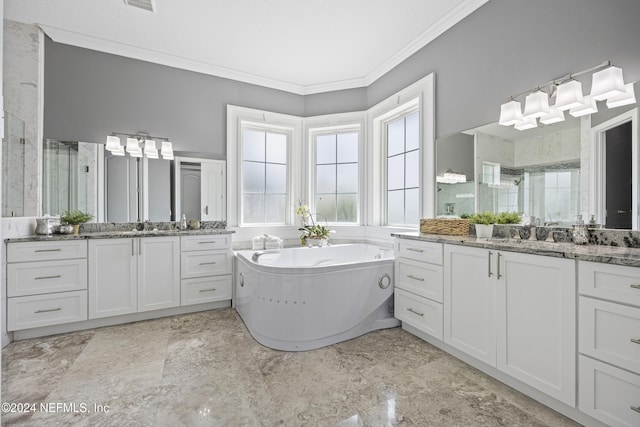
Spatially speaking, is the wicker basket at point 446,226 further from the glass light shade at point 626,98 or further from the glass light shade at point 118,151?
the glass light shade at point 118,151

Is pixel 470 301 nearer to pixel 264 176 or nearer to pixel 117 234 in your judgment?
pixel 264 176

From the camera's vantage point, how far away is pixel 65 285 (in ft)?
8.95

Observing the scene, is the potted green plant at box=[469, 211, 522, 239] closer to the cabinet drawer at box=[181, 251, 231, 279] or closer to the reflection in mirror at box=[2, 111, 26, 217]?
the cabinet drawer at box=[181, 251, 231, 279]

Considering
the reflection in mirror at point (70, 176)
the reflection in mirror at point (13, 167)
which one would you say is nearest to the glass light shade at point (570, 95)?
the reflection in mirror at point (70, 176)

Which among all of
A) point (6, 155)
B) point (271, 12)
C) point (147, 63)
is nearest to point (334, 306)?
point (271, 12)

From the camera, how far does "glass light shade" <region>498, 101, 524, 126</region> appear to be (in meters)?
2.24

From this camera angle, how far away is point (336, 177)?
416cm

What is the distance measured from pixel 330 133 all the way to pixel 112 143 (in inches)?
93.0

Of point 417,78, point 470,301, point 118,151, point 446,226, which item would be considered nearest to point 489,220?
point 446,226

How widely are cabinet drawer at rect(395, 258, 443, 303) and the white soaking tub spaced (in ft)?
0.34

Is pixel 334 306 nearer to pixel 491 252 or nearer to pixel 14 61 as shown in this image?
pixel 491 252

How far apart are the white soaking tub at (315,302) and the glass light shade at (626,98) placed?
1.72 m

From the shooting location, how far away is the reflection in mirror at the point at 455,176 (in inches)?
105

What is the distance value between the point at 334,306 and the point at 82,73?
3164 mm
